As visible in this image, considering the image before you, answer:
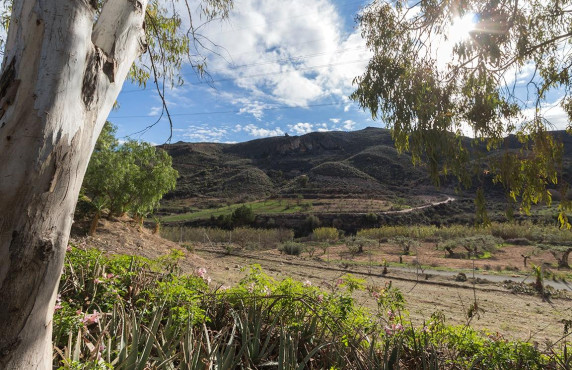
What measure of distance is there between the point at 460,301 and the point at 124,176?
9.83 m

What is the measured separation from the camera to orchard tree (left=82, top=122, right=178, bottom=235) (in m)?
10.2

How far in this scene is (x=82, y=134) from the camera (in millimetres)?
1440

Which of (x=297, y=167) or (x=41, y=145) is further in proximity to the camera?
(x=297, y=167)

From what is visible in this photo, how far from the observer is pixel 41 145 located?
4.25 ft

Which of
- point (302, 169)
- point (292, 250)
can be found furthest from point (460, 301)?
point (302, 169)

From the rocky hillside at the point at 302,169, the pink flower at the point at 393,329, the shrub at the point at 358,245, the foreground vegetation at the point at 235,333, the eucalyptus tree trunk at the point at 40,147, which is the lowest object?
the shrub at the point at 358,245

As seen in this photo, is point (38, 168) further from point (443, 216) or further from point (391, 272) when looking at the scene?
point (443, 216)

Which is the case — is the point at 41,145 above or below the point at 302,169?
below

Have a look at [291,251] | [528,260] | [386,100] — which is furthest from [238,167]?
[386,100]

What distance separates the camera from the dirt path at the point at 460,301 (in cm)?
765

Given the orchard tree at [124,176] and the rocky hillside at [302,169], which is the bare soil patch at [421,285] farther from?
the rocky hillside at [302,169]

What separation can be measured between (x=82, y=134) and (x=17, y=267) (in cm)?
54

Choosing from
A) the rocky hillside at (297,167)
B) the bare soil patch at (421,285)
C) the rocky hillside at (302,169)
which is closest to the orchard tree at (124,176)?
the bare soil patch at (421,285)

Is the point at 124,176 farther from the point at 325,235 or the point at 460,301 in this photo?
the point at 325,235
